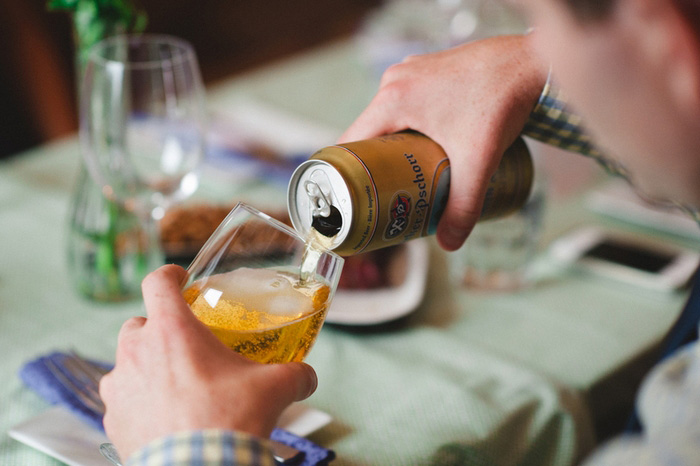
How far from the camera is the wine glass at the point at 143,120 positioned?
2.51 feet

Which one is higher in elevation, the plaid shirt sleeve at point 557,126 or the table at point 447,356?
the plaid shirt sleeve at point 557,126

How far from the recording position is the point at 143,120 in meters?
0.83

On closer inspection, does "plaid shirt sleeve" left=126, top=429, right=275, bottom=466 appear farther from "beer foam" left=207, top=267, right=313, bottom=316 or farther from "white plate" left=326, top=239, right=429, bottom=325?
"white plate" left=326, top=239, right=429, bottom=325

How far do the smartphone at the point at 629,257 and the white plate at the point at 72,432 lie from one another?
1.65 ft

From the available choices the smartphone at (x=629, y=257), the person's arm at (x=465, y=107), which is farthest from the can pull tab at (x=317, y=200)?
the smartphone at (x=629, y=257)

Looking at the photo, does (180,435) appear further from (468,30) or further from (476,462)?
(468,30)

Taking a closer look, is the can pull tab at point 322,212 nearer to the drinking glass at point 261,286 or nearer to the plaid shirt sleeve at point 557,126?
the drinking glass at point 261,286

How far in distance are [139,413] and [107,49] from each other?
0.49 m

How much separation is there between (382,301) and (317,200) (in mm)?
340

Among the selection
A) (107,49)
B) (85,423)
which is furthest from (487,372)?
(107,49)

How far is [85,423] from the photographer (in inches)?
24.5

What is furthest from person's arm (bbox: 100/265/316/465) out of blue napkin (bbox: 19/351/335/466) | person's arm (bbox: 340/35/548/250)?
person's arm (bbox: 340/35/548/250)

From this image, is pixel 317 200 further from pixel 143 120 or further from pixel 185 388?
pixel 143 120

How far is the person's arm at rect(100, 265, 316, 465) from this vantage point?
0.43 meters
